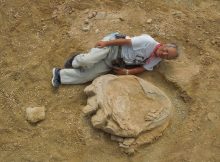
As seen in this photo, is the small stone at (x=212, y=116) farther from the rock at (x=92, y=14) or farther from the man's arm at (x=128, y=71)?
the rock at (x=92, y=14)

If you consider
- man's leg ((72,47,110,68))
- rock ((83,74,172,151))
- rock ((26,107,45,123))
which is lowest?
rock ((26,107,45,123))

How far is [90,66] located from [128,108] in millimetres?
593

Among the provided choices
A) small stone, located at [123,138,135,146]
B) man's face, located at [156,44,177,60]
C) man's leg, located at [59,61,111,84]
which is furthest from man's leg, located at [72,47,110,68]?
small stone, located at [123,138,135,146]

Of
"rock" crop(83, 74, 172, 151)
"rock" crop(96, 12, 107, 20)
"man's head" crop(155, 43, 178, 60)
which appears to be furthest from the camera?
"rock" crop(96, 12, 107, 20)

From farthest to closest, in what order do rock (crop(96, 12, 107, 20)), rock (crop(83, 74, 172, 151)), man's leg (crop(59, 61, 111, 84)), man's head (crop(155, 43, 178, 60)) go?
rock (crop(96, 12, 107, 20)) < man's leg (crop(59, 61, 111, 84)) < man's head (crop(155, 43, 178, 60)) < rock (crop(83, 74, 172, 151))

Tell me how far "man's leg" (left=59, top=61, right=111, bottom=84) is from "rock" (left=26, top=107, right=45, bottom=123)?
402mm

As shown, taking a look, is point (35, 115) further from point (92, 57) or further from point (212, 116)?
point (212, 116)

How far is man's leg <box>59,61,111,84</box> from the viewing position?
16.4 feet

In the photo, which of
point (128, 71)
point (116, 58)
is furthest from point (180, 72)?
point (116, 58)

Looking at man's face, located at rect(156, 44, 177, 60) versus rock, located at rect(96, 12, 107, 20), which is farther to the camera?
rock, located at rect(96, 12, 107, 20)

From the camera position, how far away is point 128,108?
471 centimetres

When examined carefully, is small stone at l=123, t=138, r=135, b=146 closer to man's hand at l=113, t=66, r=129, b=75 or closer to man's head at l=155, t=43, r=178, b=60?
man's hand at l=113, t=66, r=129, b=75

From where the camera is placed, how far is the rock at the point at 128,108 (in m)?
4.61

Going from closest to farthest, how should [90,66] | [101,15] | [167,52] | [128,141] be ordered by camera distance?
1. [128,141]
2. [167,52]
3. [90,66]
4. [101,15]
